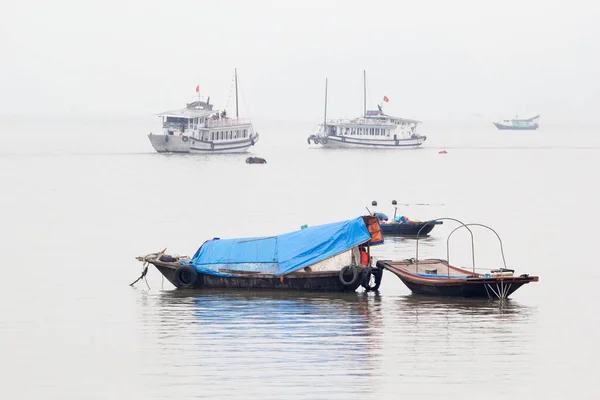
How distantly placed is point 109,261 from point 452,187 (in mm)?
50314

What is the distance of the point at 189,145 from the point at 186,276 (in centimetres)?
8427

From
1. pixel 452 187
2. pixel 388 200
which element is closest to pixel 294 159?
pixel 452 187

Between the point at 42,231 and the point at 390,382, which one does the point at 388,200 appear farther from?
the point at 390,382

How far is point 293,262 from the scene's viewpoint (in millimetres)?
32781

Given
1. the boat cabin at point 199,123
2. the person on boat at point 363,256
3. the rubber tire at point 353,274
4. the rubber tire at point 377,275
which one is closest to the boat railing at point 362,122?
the boat cabin at point 199,123

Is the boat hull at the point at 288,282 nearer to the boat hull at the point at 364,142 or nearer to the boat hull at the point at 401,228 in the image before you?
the boat hull at the point at 401,228

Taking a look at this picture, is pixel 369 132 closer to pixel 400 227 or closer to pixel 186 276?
pixel 400 227

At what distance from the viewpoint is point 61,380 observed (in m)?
23.5

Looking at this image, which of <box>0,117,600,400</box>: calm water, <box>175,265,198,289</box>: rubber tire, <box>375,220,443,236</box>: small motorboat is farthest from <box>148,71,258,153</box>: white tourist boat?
<box>175,265,198,289</box>: rubber tire

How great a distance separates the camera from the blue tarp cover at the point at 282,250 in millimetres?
32500

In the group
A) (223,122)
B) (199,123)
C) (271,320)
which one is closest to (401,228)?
(271,320)

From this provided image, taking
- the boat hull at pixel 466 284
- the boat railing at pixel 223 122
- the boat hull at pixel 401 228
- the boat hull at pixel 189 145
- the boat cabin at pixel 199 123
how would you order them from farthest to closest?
the boat hull at pixel 189 145, the boat railing at pixel 223 122, the boat cabin at pixel 199 123, the boat hull at pixel 401 228, the boat hull at pixel 466 284

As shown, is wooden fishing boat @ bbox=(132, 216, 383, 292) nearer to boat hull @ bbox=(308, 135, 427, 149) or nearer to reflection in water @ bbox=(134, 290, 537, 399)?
reflection in water @ bbox=(134, 290, 537, 399)

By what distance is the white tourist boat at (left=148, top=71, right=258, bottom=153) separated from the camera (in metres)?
114
